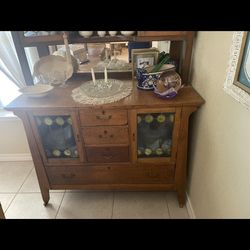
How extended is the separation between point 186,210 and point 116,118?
926 mm

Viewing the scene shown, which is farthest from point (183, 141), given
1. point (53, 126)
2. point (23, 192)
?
point (23, 192)

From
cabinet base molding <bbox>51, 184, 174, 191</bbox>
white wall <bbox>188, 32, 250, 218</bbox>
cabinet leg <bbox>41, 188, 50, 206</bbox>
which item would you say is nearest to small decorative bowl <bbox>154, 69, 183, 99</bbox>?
white wall <bbox>188, 32, 250, 218</bbox>

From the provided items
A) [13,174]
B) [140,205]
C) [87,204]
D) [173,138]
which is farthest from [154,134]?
[13,174]

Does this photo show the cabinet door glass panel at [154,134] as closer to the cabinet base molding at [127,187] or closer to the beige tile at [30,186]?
the cabinet base molding at [127,187]

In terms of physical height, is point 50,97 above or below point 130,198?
above

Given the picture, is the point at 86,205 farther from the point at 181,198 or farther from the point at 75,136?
the point at 181,198

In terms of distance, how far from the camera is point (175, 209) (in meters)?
1.58

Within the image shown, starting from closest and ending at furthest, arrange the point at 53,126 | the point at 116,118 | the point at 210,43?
1. the point at 210,43
2. the point at 116,118
3. the point at 53,126

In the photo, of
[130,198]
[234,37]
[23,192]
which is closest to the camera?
[234,37]

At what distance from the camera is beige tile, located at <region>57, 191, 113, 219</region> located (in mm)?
1557

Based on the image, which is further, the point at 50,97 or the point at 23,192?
the point at 23,192

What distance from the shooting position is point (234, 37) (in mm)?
815

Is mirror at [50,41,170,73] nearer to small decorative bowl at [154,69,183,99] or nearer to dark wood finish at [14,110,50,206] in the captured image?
small decorative bowl at [154,69,183,99]
